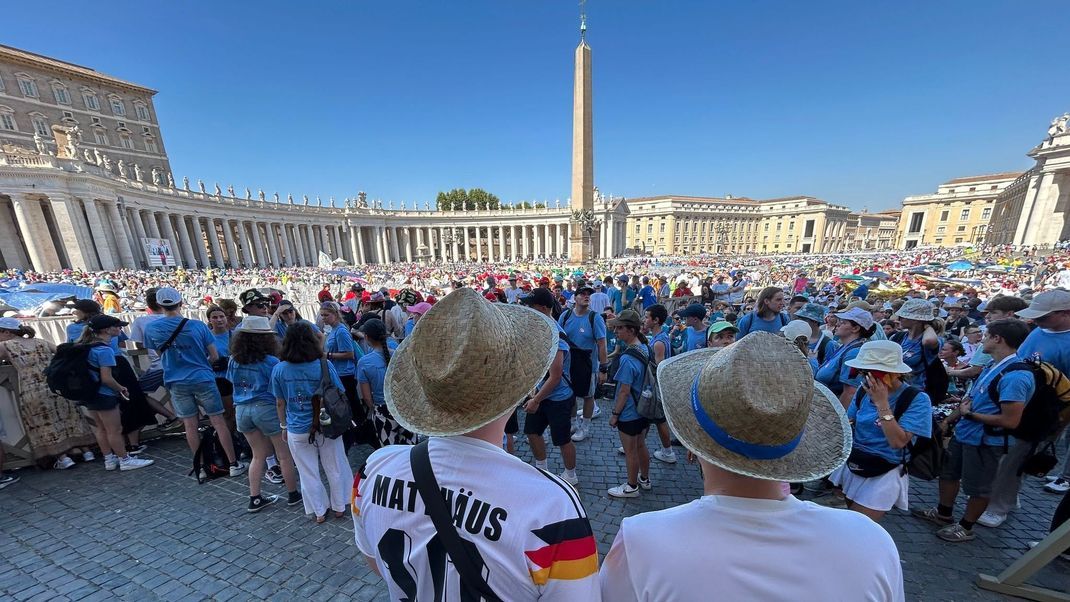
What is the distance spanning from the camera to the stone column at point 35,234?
83.6ft

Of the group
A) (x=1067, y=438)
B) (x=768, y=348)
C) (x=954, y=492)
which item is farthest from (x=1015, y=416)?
(x=1067, y=438)

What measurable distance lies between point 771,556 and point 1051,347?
471 centimetres

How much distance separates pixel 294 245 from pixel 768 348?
57.9 metres

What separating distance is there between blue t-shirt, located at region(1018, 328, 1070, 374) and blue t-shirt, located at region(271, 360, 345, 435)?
254 inches

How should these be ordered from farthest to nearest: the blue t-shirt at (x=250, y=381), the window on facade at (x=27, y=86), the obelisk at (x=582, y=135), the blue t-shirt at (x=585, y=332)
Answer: the window on facade at (x=27, y=86), the obelisk at (x=582, y=135), the blue t-shirt at (x=585, y=332), the blue t-shirt at (x=250, y=381)

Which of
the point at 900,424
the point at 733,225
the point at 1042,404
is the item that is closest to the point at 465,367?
the point at 900,424

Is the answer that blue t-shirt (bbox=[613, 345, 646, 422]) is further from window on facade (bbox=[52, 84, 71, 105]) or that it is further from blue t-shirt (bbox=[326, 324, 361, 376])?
window on facade (bbox=[52, 84, 71, 105])

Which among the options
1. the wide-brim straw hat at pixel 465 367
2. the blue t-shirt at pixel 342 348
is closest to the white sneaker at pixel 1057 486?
the wide-brim straw hat at pixel 465 367

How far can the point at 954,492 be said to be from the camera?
11.0 feet

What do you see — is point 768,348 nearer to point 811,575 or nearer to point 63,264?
→ point 811,575

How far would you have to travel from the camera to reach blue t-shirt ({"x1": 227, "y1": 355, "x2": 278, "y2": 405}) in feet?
11.6

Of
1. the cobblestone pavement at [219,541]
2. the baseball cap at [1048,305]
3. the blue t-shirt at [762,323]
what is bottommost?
the cobblestone pavement at [219,541]

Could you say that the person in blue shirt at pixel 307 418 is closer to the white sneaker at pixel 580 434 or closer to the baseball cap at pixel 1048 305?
the white sneaker at pixel 580 434

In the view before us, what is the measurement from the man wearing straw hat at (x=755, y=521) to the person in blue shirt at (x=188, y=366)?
5.04 m
